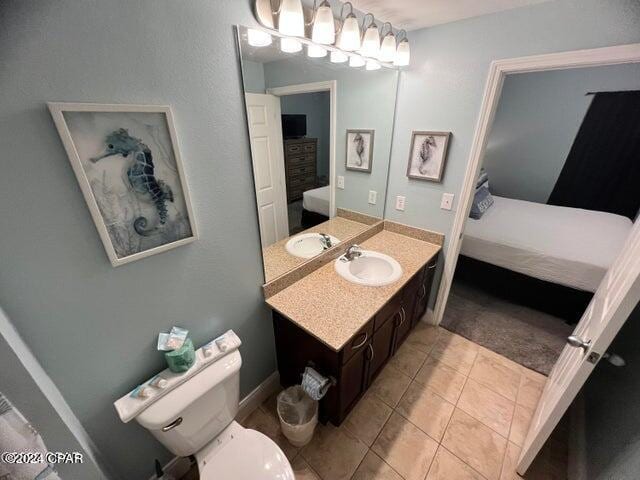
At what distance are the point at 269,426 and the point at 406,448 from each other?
0.80m

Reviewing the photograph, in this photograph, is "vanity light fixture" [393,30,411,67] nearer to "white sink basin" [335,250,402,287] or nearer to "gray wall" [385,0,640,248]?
"gray wall" [385,0,640,248]

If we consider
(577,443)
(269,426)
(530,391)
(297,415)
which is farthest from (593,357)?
(269,426)

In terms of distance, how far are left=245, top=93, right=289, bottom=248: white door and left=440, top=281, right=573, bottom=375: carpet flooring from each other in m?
1.82

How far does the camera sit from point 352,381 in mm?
1413

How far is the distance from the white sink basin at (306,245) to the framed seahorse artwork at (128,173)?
740 millimetres

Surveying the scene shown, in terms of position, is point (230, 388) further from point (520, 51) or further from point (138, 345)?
point (520, 51)

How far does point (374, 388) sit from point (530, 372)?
1.18 meters

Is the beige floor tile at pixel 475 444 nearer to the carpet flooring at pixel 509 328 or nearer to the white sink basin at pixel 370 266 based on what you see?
the carpet flooring at pixel 509 328

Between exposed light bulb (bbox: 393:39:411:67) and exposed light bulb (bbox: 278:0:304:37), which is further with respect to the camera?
exposed light bulb (bbox: 393:39:411:67)

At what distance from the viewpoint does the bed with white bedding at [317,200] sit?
1.67m

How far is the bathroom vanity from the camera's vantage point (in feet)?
4.03

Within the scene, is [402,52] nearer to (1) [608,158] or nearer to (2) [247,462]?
(2) [247,462]

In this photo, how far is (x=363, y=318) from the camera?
125 centimetres

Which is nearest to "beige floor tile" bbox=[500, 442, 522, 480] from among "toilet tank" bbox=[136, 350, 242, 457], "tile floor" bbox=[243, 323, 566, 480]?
"tile floor" bbox=[243, 323, 566, 480]
